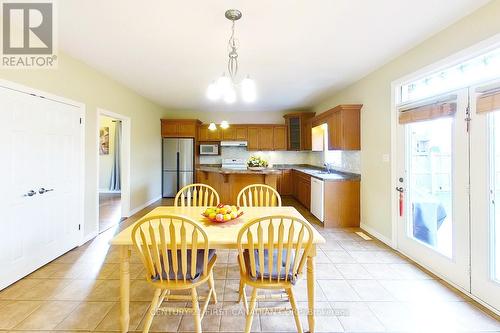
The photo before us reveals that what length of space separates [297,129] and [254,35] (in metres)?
4.50

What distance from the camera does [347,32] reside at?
252 cm

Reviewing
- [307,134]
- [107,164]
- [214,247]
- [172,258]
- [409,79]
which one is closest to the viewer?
[172,258]

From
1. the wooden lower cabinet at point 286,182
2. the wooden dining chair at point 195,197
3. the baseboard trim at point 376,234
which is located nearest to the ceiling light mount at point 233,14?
the wooden dining chair at point 195,197

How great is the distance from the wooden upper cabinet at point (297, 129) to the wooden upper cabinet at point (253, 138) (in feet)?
2.91

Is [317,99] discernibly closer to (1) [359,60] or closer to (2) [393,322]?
(1) [359,60]

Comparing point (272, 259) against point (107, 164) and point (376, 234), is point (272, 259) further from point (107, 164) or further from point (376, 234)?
point (107, 164)

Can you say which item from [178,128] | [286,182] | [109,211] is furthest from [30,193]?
[286,182]

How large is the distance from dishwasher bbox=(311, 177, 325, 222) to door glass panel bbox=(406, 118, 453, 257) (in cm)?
136

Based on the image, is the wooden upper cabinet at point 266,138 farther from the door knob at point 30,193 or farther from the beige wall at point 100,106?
the door knob at point 30,193

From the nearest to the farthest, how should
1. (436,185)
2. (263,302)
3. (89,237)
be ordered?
1. (263,302)
2. (436,185)
3. (89,237)

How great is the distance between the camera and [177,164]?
6.50m

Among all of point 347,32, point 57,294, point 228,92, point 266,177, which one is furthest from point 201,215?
point 266,177

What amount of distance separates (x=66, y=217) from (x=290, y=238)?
3.11 meters

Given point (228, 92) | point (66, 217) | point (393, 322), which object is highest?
point (228, 92)
